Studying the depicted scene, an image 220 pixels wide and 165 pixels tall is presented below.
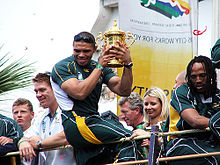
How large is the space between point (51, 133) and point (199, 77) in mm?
2144

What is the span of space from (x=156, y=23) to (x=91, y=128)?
3628 mm

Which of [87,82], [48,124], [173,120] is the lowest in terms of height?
[48,124]

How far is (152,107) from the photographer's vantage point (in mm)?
6715

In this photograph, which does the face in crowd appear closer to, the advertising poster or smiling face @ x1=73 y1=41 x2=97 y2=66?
smiling face @ x1=73 y1=41 x2=97 y2=66

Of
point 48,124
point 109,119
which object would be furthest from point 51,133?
point 109,119

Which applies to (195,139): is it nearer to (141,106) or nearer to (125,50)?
(125,50)

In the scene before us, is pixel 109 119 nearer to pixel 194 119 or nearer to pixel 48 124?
pixel 194 119

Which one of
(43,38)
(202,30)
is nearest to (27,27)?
(43,38)

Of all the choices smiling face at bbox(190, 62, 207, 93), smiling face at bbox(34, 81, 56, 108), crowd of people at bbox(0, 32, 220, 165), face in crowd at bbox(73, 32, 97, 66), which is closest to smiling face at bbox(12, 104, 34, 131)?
smiling face at bbox(34, 81, 56, 108)

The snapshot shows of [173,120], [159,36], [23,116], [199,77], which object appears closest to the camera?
[199,77]

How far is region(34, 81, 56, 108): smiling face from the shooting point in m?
6.97

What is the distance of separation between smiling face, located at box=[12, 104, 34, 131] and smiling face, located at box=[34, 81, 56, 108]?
4.07 feet

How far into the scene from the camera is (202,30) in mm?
10625

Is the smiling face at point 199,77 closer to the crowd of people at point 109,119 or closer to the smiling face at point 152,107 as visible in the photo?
the crowd of people at point 109,119
